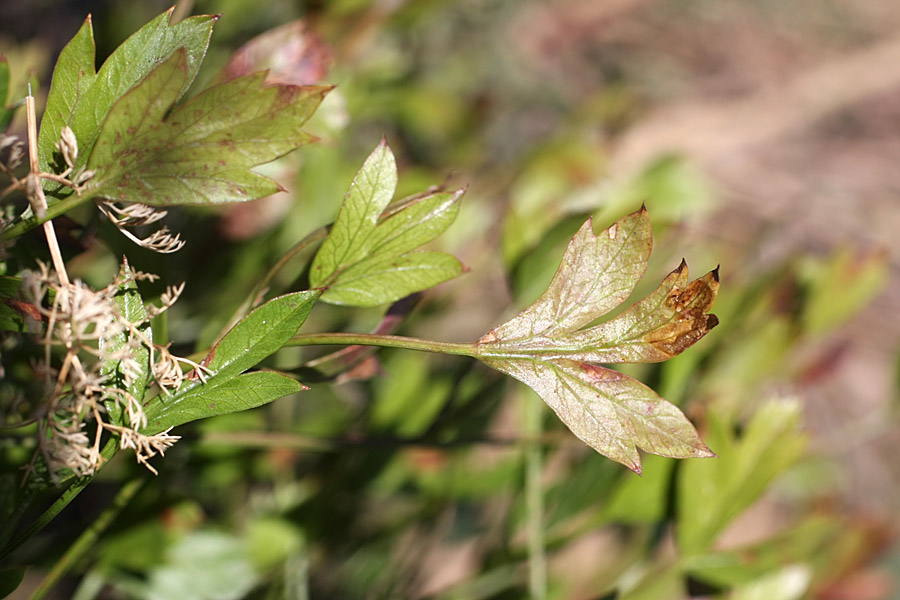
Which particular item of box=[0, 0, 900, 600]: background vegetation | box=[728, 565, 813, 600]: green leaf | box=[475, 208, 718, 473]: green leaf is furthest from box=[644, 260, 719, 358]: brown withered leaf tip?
box=[728, 565, 813, 600]: green leaf

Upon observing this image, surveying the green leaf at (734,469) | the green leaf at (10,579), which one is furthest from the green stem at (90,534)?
the green leaf at (734,469)

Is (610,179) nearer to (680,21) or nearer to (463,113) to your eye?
(463,113)

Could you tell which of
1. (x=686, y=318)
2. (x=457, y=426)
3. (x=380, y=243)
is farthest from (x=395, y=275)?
(x=457, y=426)

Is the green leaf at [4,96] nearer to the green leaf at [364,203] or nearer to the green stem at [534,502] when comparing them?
the green leaf at [364,203]

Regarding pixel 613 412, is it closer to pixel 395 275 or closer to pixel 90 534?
pixel 395 275

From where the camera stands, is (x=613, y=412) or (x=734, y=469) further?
(x=734, y=469)

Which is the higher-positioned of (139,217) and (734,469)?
(139,217)

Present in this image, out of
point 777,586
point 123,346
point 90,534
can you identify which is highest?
point 123,346
